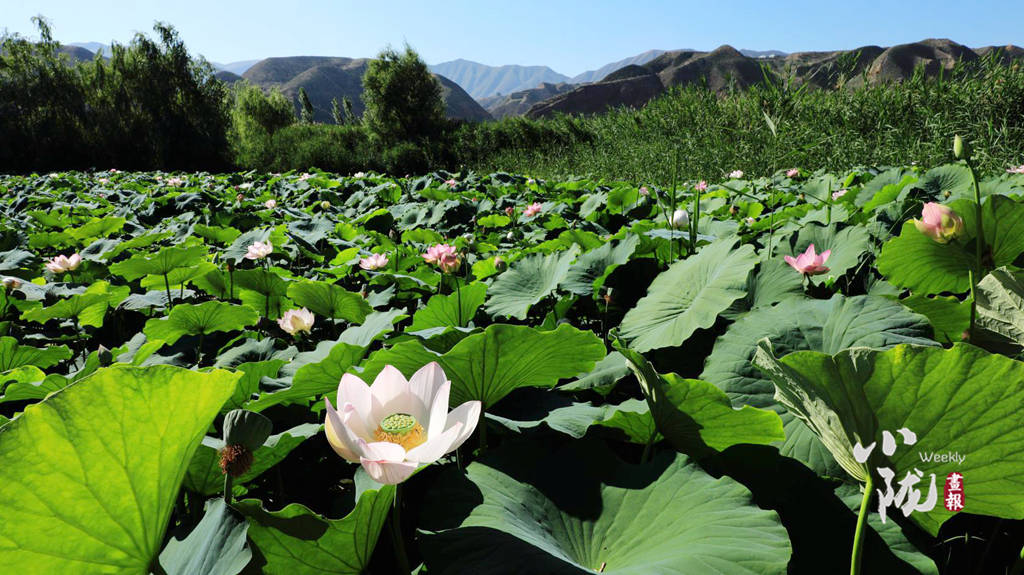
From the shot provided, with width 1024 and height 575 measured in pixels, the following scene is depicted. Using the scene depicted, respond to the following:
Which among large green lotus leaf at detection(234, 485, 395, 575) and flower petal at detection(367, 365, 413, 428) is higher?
flower petal at detection(367, 365, 413, 428)

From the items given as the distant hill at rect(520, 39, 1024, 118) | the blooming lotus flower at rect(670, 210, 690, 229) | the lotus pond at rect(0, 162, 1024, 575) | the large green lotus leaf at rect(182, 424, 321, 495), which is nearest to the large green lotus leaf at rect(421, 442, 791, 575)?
the lotus pond at rect(0, 162, 1024, 575)

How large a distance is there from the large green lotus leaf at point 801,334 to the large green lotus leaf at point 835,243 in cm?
28

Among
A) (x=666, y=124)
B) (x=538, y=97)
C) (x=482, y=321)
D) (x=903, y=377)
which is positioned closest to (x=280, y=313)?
(x=482, y=321)

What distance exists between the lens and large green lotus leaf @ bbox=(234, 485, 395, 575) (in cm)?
49

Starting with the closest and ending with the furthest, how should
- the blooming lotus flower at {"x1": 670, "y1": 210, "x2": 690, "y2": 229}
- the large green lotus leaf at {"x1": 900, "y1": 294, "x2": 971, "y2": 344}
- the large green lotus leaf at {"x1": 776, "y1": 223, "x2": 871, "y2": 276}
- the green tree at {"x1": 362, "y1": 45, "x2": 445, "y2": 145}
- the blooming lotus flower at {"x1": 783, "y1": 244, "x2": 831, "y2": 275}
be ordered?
the large green lotus leaf at {"x1": 900, "y1": 294, "x2": 971, "y2": 344}
the blooming lotus flower at {"x1": 783, "y1": 244, "x2": 831, "y2": 275}
the large green lotus leaf at {"x1": 776, "y1": 223, "x2": 871, "y2": 276}
the blooming lotus flower at {"x1": 670, "y1": 210, "x2": 690, "y2": 229}
the green tree at {"x1": 362, "y1": 45, "x2": 445, "y2": 145}

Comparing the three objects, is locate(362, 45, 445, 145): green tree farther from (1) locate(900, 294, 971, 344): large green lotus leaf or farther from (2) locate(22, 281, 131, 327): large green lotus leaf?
(1) locate(900, 294, 971, 344): large green lotus leaf

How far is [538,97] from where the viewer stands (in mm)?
162000

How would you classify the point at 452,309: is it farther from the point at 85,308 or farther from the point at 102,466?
the point at 85,308

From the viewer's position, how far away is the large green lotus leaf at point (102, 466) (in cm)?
45

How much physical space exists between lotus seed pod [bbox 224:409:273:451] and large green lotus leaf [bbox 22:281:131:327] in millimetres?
1442

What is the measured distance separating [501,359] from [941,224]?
2.76ft

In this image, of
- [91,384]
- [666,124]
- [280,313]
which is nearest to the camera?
[91,384]

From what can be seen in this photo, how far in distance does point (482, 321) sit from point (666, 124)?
7.61 metres

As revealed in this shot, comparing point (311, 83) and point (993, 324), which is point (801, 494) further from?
point (311, 83)
